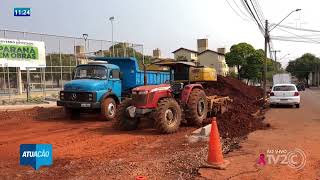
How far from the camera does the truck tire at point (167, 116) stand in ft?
45.8

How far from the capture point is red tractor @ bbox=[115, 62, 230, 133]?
46.8 feet

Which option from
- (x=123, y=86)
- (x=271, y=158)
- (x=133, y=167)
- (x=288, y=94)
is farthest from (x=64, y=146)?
(x=288, y=94)

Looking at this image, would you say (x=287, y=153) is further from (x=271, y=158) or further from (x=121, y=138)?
(x=121, y=138)

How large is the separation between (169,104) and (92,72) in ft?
19.6

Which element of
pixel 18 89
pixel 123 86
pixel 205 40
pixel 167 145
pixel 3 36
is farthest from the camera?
pixel 205 40

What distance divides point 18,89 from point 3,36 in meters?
3.93

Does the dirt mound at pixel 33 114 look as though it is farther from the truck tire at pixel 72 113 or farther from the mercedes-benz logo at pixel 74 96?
the mercedes-benz logo at pixel 74 96

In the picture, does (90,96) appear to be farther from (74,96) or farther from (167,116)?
(167,116)

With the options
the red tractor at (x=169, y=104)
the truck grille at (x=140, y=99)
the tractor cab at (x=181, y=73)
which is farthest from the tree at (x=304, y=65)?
the truck grille at (x=140, y=99)

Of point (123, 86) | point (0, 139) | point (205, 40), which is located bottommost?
point (0, 139)

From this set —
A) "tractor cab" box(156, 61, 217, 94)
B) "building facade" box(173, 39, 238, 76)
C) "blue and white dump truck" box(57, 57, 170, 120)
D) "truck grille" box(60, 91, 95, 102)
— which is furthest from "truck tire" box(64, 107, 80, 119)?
"building facade" box(173, 39, 238, 76)

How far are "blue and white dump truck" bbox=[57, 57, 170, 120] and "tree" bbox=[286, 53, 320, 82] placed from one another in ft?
373

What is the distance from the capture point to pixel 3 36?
2586cm

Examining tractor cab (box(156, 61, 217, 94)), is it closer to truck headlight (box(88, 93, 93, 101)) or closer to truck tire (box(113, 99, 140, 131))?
truck tire (box(113, 99, 140, 131))
